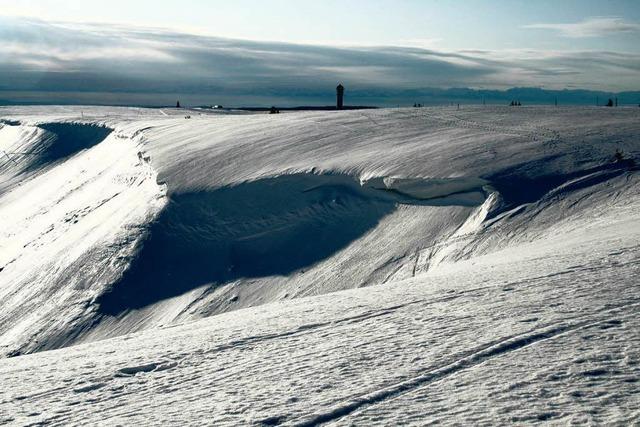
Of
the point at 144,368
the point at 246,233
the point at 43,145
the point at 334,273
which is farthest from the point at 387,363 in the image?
the point at 43,145

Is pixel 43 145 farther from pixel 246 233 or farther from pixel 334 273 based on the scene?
pixel 334 273

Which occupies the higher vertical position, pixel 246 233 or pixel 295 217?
pixel 295 217

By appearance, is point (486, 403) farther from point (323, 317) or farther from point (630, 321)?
point (323, 317)

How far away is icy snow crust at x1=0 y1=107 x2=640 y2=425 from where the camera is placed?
338cm

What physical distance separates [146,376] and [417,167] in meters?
7.56

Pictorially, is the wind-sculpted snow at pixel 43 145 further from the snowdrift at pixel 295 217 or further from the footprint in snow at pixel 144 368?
the footprint in snow at pixel 144 368

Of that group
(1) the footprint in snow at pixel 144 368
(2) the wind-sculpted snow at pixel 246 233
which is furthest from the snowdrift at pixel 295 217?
(1) the footprint in snow at pixel 144 368

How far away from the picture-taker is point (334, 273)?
9.46m

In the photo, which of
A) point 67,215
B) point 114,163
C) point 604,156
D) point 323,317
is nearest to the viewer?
point 323,317

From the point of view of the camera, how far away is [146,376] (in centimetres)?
386

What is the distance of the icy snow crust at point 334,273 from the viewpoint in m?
3.38

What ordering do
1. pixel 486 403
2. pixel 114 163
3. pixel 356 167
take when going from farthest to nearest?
pixel 114 163
pixel 356 167
pixel 486 403

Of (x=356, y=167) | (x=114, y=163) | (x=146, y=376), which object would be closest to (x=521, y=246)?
(x=356, y=167)

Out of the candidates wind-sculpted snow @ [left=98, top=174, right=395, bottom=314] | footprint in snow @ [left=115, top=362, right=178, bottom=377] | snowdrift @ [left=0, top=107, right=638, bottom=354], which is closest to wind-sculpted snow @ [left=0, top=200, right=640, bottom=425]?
footprint in snow @ [left=115, top=362, right=178, bottom=377]
